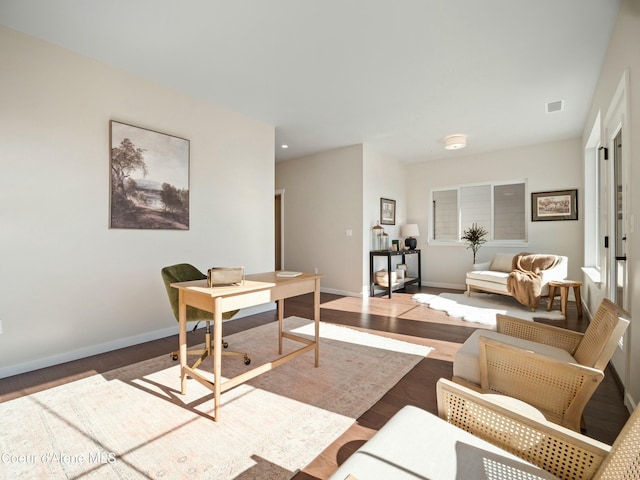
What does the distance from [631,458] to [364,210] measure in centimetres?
498

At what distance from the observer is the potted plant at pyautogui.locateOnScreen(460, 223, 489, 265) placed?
19.9ft

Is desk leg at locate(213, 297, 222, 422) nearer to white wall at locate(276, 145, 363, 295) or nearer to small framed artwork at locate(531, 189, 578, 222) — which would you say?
white wall at locate(276, 145, 363, 295)

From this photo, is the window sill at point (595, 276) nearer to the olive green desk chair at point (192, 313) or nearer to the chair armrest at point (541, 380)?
the chair armrest at point (541, 380)

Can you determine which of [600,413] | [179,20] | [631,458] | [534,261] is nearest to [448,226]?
[534,261]

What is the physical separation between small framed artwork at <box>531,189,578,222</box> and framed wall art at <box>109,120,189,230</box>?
5.84 metres

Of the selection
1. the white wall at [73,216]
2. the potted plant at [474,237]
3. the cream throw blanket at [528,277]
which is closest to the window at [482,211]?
the potted plant at [474,237]

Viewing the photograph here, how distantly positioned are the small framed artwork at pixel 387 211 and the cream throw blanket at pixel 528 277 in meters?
2.35

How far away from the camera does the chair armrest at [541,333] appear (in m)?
1.91

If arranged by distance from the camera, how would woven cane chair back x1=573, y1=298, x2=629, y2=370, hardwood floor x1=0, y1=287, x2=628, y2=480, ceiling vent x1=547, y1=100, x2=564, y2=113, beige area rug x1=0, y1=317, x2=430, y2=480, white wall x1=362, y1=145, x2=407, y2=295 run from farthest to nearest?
white wall x1=362, y1=145, x2=407, y2=295
ceiling vent x1=547, y1=100, x2=564, y2=113
hardwood floor x1=0, y1=287, x2=628, y2=480
beige area rug x1=0, y1=317, x2=430, y2=480
woven cane chair back x1=573, y1=298, x2=629, y2=370

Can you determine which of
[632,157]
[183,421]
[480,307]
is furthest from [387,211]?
[183,421]

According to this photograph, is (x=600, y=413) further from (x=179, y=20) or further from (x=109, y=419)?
(x=179, y=20)

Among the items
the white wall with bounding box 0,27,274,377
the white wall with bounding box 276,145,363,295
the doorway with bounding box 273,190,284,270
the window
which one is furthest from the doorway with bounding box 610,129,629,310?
the doorway with bounding box 273,190,284,270

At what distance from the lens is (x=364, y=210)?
5.59 m

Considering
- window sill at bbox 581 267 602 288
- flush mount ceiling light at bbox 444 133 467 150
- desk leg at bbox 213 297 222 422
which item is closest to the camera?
desk leg at bbox 213 297 222 422
